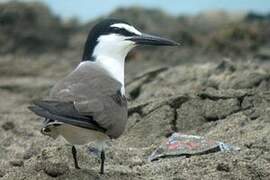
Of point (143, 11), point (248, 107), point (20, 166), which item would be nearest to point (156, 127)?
point (248, 107)

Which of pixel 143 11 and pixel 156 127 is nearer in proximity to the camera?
pixel 156 127

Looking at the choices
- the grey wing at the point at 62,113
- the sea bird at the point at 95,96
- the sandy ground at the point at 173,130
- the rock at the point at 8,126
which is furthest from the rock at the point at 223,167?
the rock at the point at 8,126

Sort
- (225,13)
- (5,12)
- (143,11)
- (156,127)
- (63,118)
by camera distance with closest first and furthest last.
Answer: (63,118) → (156,127) → (5,12) → (143,11) → (225,13)

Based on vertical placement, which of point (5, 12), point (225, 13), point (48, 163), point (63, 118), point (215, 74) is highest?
point (63, 118)

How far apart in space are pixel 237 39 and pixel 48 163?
13.4m

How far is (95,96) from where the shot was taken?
6.36 meters

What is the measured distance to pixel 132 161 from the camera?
23.6 ft

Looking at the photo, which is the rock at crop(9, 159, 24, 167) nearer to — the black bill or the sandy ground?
the sandy ground

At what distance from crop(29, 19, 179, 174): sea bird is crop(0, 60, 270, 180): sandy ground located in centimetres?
34

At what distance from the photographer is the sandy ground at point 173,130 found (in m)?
6.61

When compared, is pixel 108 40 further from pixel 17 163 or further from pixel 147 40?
pixel 17 163

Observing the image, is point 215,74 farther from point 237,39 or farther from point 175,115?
point 237,39

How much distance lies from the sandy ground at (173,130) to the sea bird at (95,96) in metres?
0.34

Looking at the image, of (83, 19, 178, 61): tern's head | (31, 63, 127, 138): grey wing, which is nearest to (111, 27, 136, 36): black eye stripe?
(83, 19, 178, 61): tern's head
